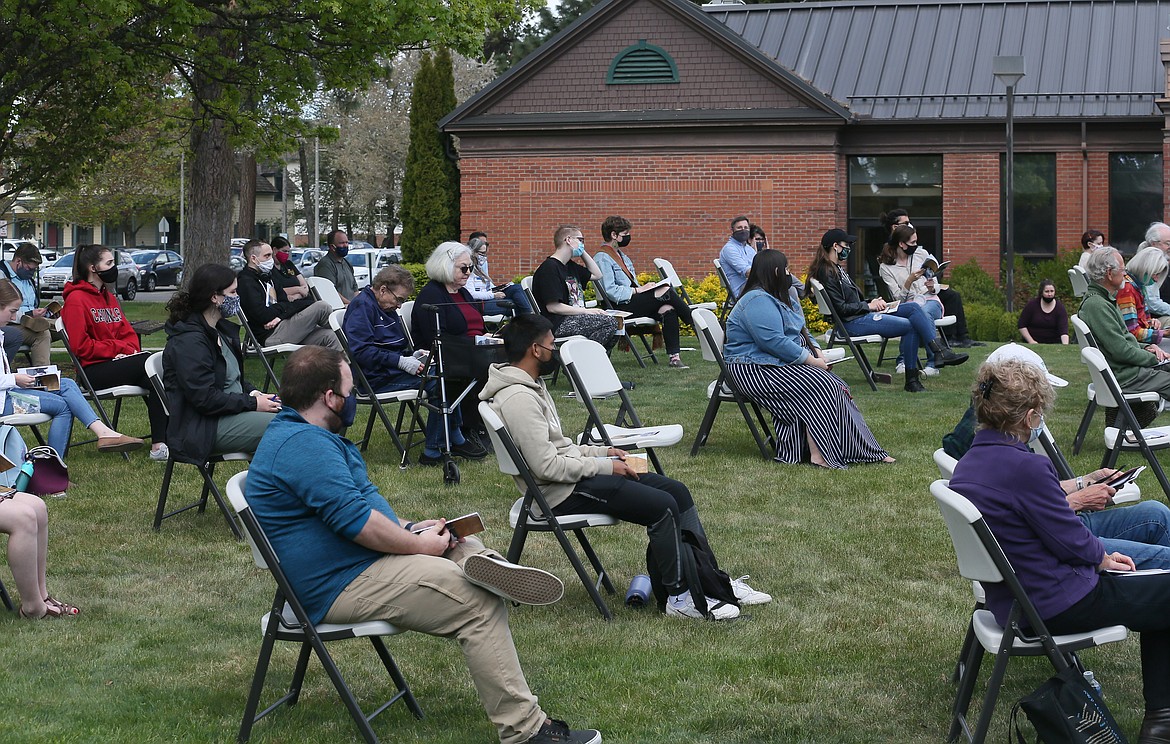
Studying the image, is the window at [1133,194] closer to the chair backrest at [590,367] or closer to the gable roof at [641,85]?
the gable roof at [641,85]

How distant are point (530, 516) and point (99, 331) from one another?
17.6ft

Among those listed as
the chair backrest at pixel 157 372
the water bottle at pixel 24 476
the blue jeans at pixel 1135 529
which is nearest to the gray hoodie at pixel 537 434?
the blue jeans at pixel 1135 529

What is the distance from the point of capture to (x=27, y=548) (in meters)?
5.75

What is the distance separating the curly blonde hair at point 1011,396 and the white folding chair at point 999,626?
0.94 feet

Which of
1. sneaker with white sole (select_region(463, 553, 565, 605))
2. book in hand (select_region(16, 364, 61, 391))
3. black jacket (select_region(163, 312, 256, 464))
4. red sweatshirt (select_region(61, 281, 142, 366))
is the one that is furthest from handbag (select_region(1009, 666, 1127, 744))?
red sweatshirt (select_region(61, 281, 142, 366))

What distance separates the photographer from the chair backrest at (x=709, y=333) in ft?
31.4

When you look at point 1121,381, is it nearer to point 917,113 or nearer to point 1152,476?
point 1152,476

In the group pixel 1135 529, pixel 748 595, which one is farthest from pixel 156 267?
pixel 1135 529

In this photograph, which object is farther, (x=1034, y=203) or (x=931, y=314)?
(x=1034, y=203)

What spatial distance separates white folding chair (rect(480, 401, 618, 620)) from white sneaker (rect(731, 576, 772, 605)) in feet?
2.02

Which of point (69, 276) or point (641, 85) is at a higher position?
point (641, 85)

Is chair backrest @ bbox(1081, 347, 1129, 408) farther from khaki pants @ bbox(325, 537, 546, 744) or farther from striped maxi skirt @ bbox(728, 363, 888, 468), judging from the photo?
khaki pants @ bbox(325, 537, 546, 744)

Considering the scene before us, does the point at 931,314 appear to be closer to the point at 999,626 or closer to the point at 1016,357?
the point at 1016,357

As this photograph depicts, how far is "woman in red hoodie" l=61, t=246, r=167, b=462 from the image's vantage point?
999 cm
